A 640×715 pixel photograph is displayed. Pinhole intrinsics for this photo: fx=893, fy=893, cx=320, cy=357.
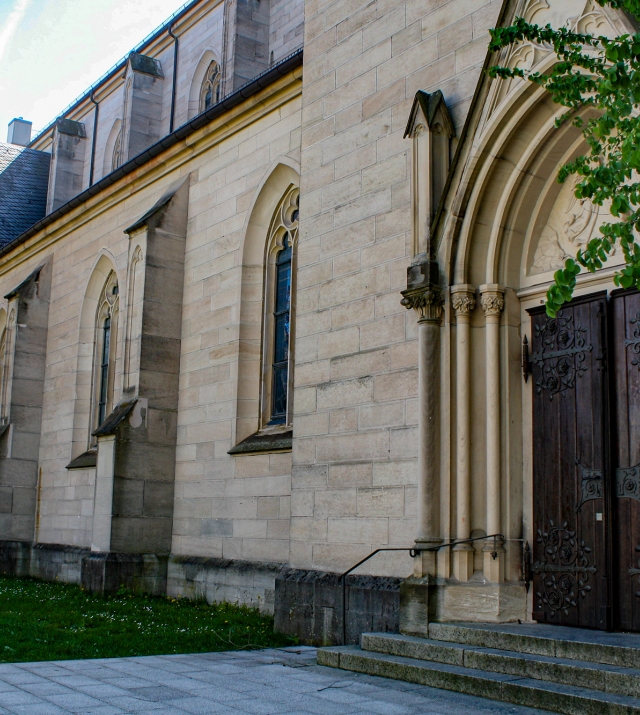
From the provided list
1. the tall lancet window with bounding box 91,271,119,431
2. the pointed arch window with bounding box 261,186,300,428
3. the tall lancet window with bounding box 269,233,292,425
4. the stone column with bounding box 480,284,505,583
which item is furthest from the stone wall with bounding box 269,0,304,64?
the stone column with bounding box 480,284,505,583

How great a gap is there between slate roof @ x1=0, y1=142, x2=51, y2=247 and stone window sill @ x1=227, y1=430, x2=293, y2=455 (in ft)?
46.1

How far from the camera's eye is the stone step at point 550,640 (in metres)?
5.83

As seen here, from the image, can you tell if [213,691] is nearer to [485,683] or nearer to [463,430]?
[485,683]

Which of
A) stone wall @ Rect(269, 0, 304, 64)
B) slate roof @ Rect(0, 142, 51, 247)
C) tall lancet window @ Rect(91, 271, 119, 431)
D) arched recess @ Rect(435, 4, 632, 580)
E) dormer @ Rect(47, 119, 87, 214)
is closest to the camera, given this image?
arched recess @ Rect(435, 4, 632, 580)

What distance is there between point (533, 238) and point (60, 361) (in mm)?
12526

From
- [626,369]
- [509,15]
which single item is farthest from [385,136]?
[626,369]

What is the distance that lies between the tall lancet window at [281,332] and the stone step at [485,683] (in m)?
5.14

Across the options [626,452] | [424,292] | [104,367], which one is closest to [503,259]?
[424,292]

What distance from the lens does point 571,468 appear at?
7.37 metres

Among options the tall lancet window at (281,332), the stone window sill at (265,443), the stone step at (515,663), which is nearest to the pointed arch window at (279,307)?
the tall lancet window at (281,332)

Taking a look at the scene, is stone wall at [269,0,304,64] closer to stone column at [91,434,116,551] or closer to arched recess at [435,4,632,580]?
stone column at [91,434,116,551]

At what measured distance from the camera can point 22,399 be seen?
60.5ft

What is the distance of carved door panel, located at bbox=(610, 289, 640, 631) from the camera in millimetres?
6828

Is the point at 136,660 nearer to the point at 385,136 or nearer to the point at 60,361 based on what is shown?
the point at 385,136
